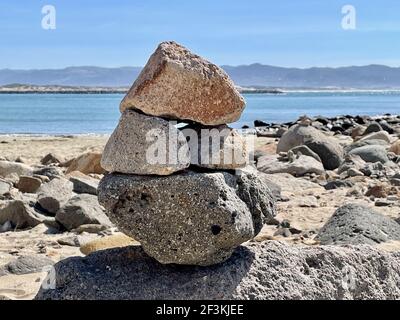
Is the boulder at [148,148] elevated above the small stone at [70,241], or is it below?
above

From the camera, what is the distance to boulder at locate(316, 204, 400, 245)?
261 inches

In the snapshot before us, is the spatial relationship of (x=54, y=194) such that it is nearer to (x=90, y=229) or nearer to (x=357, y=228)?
(x=90, y=229)

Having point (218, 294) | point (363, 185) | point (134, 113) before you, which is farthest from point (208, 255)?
point (363, 185)

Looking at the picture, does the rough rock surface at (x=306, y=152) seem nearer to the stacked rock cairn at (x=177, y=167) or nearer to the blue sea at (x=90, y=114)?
the stacked rock cairn at (x=177, y=167)

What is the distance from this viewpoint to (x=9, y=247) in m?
7.33

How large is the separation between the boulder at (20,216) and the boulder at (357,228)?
10.6 feet

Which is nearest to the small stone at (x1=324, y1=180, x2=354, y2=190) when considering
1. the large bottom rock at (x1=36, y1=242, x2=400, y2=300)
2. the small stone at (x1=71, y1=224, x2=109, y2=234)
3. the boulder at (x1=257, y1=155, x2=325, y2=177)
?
the boulder at (x1=257, y1=155, x2=325, y2=177)

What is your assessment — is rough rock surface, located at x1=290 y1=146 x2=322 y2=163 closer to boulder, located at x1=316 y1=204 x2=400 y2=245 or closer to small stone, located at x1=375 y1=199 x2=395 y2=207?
small stone, located at x1=375 y1=199 x2=395 y2=207

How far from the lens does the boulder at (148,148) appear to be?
416cm

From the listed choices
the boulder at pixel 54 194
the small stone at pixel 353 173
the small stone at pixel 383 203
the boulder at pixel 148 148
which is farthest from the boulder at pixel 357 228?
the small stone at pixel 353 173

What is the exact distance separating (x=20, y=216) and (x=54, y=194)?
0.90m

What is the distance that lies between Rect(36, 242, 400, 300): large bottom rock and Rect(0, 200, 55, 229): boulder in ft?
12.8

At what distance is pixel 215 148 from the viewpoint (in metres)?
4.39
